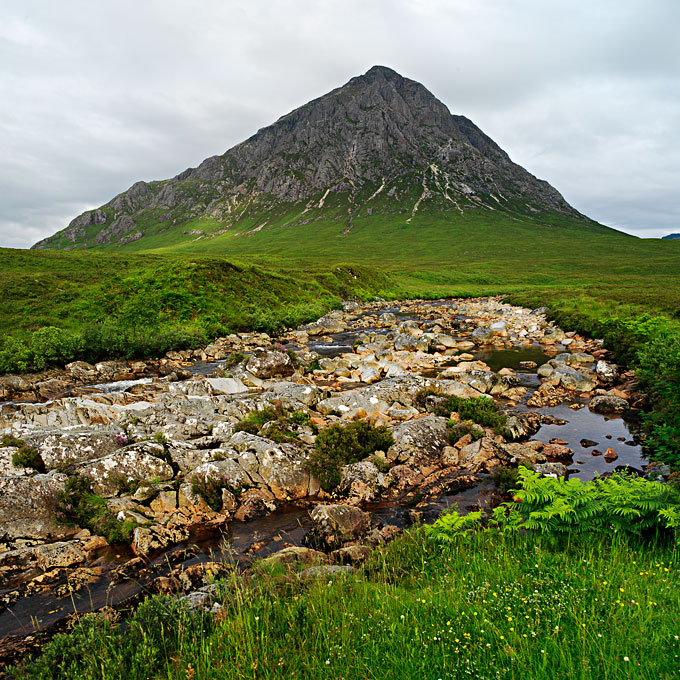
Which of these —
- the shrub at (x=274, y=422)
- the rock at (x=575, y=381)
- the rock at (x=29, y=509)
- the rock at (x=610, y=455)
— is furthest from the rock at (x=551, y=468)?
the rock at (x=29, y=509)

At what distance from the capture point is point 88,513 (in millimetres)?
11297

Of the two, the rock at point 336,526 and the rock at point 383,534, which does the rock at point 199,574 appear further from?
the rock at point 383,534

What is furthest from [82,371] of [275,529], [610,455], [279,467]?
[610,455]

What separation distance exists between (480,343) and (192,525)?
111ft

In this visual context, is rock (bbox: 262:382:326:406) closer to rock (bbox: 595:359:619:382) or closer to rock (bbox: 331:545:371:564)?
rock (bbox: 331:545:371:564)

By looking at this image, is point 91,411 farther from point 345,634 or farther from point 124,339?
point 345,634

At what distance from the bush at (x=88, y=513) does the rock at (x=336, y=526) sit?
524cm

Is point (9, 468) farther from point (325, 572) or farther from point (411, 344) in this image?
point (411, 344)

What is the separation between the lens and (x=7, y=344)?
29.1 meters

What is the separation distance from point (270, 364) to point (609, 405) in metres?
21.1

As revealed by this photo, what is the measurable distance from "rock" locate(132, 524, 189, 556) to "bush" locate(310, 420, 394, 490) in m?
4.76

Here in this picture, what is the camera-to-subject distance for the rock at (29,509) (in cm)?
1063

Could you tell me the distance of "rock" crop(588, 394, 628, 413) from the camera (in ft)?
64.0

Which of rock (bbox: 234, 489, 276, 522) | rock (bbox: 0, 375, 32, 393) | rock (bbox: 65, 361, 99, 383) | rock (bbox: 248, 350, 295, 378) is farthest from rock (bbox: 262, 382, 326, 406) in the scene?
rock (bbox: 0, 375, 32, 393)
